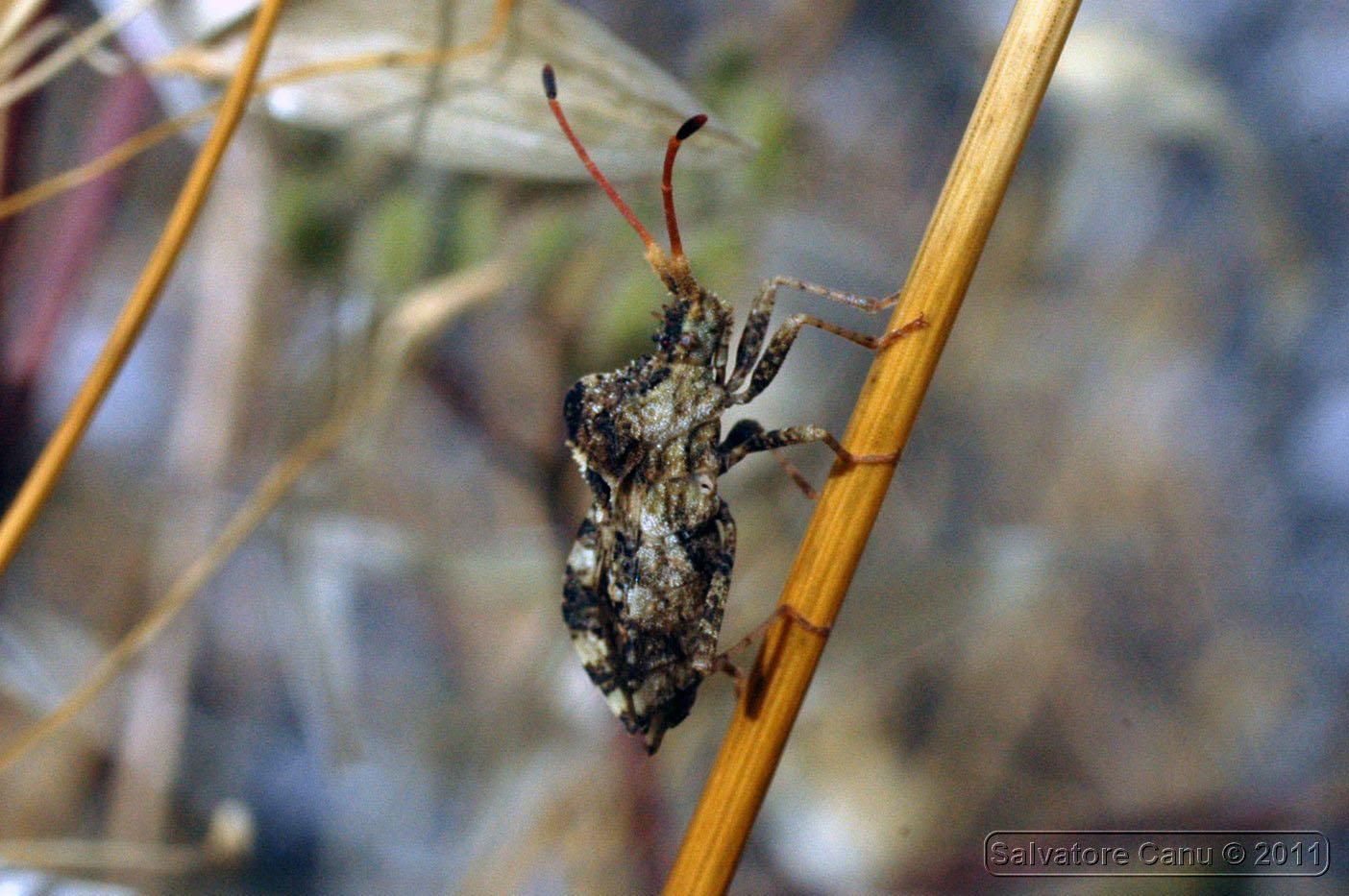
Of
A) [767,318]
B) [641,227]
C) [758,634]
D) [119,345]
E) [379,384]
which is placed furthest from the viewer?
[379,384]

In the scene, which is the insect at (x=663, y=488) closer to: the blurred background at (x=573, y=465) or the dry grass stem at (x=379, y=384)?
the blurred background at (x=573, y=465)

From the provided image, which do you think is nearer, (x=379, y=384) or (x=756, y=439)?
(x=756, y=439)

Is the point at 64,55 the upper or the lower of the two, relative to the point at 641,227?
upper

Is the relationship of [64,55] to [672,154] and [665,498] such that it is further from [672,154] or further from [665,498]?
[665,498]

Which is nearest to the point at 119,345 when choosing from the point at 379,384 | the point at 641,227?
the point at 641,227

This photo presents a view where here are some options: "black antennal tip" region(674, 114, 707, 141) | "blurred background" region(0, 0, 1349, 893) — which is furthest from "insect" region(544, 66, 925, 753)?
"blurred background" region(0, 0, 1349, 893)

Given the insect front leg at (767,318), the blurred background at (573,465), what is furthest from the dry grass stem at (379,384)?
the insect front leg at (767,318)

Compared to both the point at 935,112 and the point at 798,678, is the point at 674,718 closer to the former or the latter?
the point at 798,678
